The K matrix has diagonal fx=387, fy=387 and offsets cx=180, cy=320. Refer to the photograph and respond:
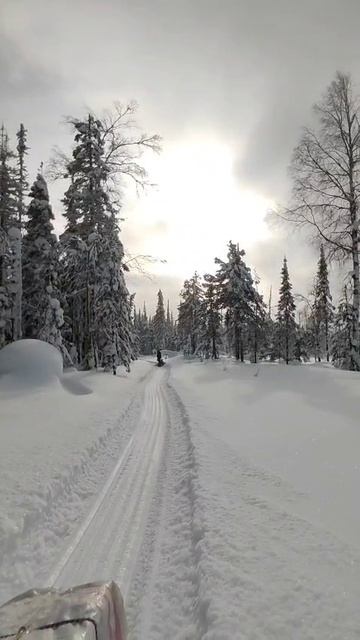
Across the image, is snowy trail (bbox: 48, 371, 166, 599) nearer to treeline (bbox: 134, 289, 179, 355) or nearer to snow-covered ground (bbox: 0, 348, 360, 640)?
snow-covered ground (bbox: 0, 348, 360, 640)

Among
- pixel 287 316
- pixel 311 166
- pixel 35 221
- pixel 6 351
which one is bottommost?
pixel 6 351

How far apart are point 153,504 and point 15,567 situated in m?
2.18

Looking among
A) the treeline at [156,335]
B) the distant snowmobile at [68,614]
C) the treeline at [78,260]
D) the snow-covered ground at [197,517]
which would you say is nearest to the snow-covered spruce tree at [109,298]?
the treeline at [78,260]

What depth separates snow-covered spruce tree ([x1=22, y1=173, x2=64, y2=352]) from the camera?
24.9 meters

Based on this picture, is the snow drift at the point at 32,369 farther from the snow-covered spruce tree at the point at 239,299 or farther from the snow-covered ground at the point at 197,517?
the snow-covered spruce tree at the point at 239,299

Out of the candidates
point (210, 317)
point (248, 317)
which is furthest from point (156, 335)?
point (248, 317)

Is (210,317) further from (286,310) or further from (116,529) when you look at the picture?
(116,529)

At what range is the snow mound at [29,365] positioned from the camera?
16391mm

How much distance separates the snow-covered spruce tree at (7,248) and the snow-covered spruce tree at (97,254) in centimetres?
313

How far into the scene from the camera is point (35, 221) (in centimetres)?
2680

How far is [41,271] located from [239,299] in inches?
777

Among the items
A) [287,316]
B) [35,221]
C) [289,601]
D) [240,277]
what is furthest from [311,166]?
[287,316]

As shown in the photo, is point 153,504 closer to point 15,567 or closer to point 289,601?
point 15,567

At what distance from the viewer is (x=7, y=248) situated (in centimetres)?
2089
